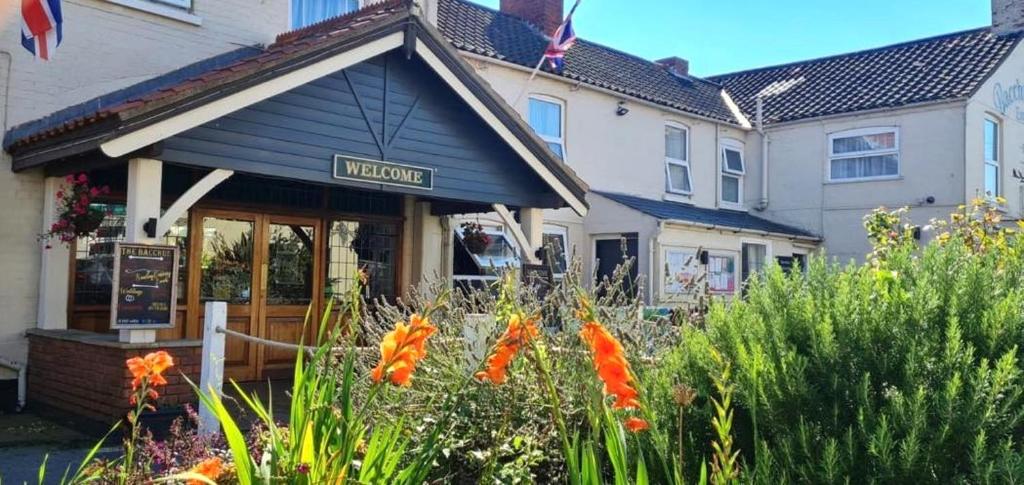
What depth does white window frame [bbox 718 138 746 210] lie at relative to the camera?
1877 centimetres

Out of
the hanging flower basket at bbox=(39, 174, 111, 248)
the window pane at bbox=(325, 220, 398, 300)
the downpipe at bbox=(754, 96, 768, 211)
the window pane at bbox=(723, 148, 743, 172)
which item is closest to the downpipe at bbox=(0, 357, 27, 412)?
the hanging flower basket at bbox=(39, 174, 111, 248)

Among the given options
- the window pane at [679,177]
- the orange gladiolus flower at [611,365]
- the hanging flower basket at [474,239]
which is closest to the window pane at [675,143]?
the window pane at [679,177]

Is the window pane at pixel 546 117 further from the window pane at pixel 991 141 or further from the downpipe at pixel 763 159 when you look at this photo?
the window pane at pixel 991 141

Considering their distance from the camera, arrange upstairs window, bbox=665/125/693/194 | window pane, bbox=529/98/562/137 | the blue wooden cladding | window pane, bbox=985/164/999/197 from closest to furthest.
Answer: the blue wooden cladding
window pane, bbox=529/98/562/137
upstairs window, bbox=665/125/693/194
window pane, bbox=985/164/999/197

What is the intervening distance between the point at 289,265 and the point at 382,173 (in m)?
2.42

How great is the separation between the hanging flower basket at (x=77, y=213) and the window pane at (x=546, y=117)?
799 cm

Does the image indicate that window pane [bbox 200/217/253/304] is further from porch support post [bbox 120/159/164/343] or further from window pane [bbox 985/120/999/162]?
window pane [bbox 985/120/999/162]

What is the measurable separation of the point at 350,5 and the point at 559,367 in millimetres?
8936

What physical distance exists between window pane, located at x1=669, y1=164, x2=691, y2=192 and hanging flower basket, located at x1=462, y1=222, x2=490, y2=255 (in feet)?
22.9

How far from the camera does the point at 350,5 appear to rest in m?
11.5

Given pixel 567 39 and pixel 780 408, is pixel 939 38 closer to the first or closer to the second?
pixel 567 39

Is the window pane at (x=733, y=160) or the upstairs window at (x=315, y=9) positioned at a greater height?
the upstairs window at (x=315, y=9)

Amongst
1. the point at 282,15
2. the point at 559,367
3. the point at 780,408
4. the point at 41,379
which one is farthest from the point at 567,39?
the point at 780,408

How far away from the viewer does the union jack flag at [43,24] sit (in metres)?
7.67
